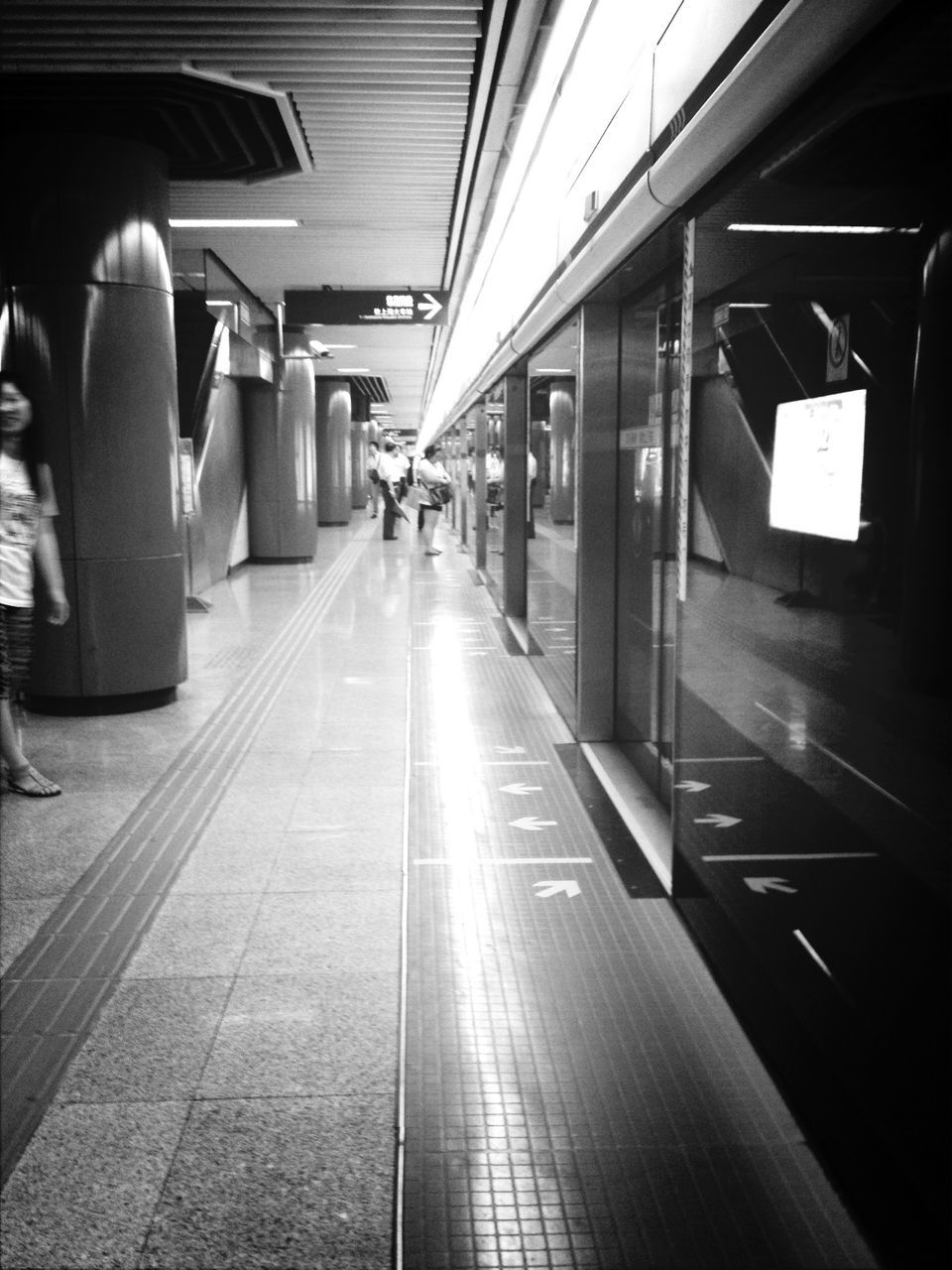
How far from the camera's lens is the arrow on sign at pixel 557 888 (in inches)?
133

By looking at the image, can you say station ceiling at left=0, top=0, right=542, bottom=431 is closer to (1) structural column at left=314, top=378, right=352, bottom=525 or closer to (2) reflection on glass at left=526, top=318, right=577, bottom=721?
(2) reflection on glass at left=526, top=318, right=577, bottom=721

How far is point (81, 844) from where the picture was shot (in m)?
3.82

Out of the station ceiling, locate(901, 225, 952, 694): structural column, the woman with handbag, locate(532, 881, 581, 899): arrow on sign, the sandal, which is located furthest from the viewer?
the woman with handbag

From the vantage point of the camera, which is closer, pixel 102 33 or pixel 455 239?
pixel 102 33

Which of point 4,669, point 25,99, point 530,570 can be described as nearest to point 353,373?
point 530,570

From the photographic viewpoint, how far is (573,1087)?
2326mm

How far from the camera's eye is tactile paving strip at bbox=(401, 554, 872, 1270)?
6.18 ft

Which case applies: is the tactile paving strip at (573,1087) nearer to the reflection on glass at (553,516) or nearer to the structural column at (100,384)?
the reflection on glass at (553,516)

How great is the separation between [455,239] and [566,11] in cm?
449

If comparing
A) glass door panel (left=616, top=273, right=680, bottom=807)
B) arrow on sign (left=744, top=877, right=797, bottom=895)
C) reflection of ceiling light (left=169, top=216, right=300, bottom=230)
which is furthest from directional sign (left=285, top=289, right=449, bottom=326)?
arrow on sign (left=744, top=877, right=797, bottom=895)

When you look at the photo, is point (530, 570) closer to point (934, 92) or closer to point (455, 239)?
point (455, 239)

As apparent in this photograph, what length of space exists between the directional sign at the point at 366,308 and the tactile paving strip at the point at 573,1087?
24.0 feet

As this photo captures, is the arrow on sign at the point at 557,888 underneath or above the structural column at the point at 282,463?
underneath

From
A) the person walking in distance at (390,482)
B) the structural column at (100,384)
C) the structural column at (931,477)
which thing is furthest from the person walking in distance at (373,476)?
the structural column at (931,477)
